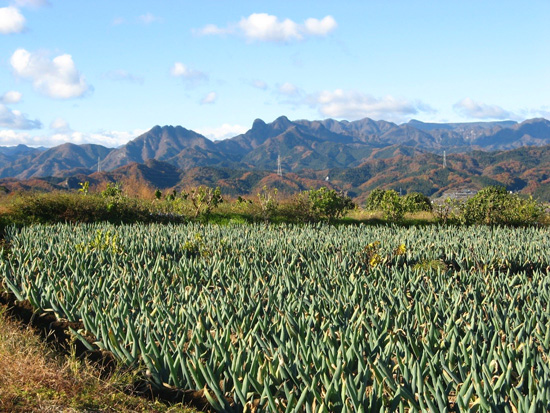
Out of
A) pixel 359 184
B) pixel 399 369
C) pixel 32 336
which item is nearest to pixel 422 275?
pixel 399 369

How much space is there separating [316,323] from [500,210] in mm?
11825

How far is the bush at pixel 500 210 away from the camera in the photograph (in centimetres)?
1366

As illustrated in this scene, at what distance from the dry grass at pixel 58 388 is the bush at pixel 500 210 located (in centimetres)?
1239

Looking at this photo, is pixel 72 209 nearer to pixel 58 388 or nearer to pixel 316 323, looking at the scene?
pixel 58 388

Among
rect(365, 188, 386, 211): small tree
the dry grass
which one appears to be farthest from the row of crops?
rect(365, 188, 386, 211): small tree

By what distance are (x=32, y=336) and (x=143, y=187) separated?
13512 mm

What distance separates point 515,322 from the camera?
12.3 feet

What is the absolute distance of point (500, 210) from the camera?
45.4ft

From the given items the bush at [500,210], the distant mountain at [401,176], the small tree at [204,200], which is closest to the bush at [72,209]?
the small tree at [204,200]

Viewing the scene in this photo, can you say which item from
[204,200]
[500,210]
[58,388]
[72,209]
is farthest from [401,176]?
[58,388]

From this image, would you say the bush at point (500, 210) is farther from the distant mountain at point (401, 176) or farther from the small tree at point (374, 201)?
the distant mountain at point (401, 176)

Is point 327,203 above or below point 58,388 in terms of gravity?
above

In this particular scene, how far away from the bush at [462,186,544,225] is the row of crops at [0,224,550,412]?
23.4 feet

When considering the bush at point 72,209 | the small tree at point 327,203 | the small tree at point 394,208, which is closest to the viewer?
the bush at point 72,209
